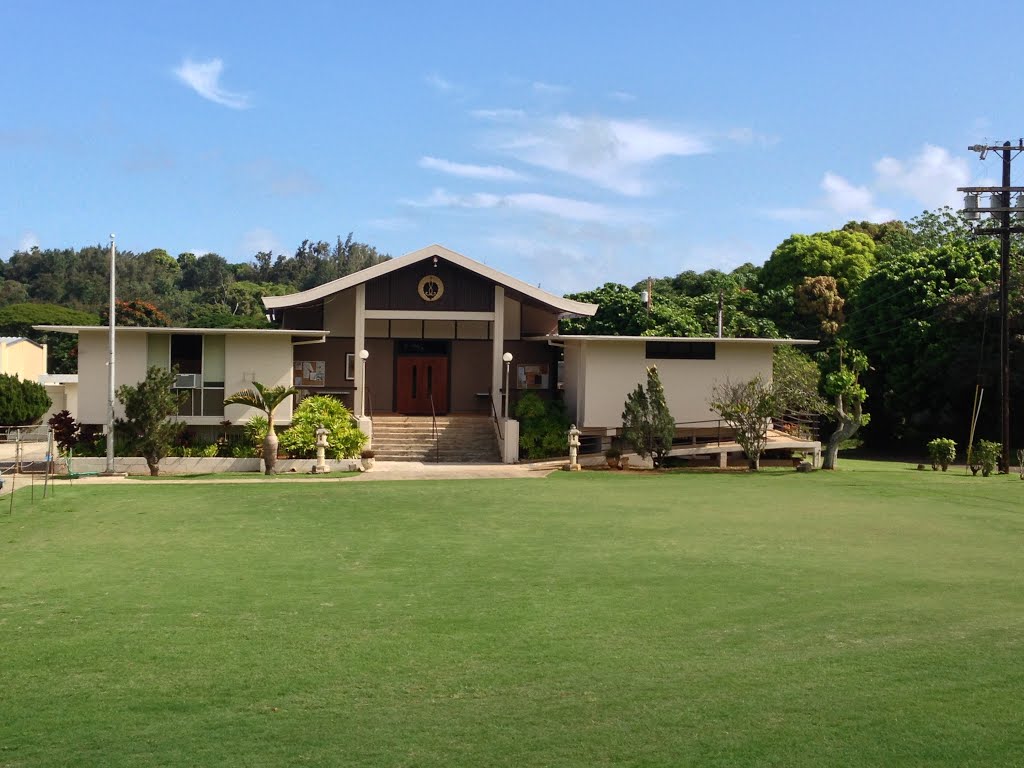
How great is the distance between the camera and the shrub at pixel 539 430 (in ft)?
98.4

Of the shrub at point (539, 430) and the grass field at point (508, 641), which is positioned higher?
the shrub at point (539, 430)

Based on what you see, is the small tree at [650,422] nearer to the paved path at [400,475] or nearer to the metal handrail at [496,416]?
the paved path at [400,475]

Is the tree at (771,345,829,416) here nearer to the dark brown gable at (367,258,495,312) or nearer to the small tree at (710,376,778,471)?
the small tree at (710,376,778,471)

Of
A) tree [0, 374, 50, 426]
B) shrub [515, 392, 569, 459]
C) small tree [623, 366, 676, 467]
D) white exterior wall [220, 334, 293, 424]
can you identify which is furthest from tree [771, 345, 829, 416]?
tree [0, 374, 50, 426]

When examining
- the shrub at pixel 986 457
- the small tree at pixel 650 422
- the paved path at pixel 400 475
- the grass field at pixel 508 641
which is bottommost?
the grass field at pixel 508 641

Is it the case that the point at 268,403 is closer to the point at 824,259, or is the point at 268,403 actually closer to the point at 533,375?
the point at 533,375

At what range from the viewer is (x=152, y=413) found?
85.6ft

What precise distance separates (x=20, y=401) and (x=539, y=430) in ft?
68.1

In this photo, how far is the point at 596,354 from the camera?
3027cm

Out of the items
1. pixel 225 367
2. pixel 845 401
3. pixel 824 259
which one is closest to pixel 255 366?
pixel 225 367

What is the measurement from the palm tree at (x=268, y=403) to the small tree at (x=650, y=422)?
900cm

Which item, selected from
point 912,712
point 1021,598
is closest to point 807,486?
point 1021,598

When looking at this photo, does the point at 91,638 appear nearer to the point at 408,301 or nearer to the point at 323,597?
the point at 323,597

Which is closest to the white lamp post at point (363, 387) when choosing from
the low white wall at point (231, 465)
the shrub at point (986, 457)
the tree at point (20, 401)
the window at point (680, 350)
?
the low white wall at point (231, 465)
